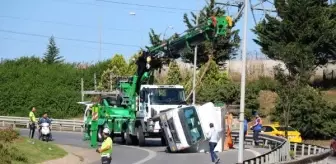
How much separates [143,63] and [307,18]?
1237 inches

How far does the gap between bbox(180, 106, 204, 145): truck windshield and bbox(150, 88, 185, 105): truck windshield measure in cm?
418

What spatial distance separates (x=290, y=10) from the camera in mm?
60312

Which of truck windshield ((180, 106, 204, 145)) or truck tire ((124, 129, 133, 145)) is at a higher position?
truck windshield ((180, 106, 204, 145))

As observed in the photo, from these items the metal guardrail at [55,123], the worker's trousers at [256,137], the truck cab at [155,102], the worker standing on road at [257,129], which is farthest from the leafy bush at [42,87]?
the worker standing on road at [257,129]

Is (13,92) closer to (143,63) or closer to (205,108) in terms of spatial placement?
(143,63)

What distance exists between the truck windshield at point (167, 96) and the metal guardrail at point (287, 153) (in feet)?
15.6

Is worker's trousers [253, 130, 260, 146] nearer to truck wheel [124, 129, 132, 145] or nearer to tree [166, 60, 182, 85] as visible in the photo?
truck wheel [124, 129, 132, 145]

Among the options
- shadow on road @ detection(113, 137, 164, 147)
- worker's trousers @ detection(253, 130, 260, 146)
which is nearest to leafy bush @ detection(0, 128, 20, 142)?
shadow on road @ detection(113, 137, 164, 147)

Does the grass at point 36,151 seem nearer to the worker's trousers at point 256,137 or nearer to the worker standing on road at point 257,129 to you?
the worker standing on road at point 257,129

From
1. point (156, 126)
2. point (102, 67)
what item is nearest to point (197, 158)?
point (156, 126)

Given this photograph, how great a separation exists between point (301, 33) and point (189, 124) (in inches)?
1365

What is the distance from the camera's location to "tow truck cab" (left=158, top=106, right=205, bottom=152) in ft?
89.7

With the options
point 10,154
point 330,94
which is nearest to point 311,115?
point 330,94

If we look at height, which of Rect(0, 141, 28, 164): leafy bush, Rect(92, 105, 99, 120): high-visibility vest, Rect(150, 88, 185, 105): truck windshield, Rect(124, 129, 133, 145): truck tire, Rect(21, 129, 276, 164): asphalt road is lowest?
Rect(21, 129, 276, 164): asphalt road
